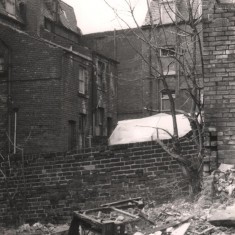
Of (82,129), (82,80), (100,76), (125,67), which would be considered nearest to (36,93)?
(82,80)

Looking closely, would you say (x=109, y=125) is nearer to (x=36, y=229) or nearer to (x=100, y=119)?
(x=100, y=119)

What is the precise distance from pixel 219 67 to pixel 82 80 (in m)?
17.1

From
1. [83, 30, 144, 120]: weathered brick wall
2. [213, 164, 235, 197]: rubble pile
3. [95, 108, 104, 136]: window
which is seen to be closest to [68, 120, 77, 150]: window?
[95, 108, 104, 136]: window

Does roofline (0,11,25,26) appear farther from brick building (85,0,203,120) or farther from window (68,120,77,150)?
window (68,120,77,150)

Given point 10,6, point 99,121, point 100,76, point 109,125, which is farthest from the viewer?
point 109,125

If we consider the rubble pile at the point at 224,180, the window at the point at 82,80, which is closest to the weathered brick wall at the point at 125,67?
the window at the point at 82,80

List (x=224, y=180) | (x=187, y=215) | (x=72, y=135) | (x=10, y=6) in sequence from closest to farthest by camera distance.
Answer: (x=187, y=215), (x=224, y=180), (x=72, y=135), (x=10, y=6)

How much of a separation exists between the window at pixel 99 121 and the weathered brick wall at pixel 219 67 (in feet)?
60.8

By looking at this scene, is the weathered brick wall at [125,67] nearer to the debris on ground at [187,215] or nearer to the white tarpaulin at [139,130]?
the white tarpaulin at [139,130]

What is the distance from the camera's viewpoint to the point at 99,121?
88.2 feet

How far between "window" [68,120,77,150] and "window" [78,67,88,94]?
6.80 ft

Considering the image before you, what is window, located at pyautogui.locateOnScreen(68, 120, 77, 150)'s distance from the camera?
2302cm

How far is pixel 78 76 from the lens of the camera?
24.1 m

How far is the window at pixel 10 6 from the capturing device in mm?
27406
